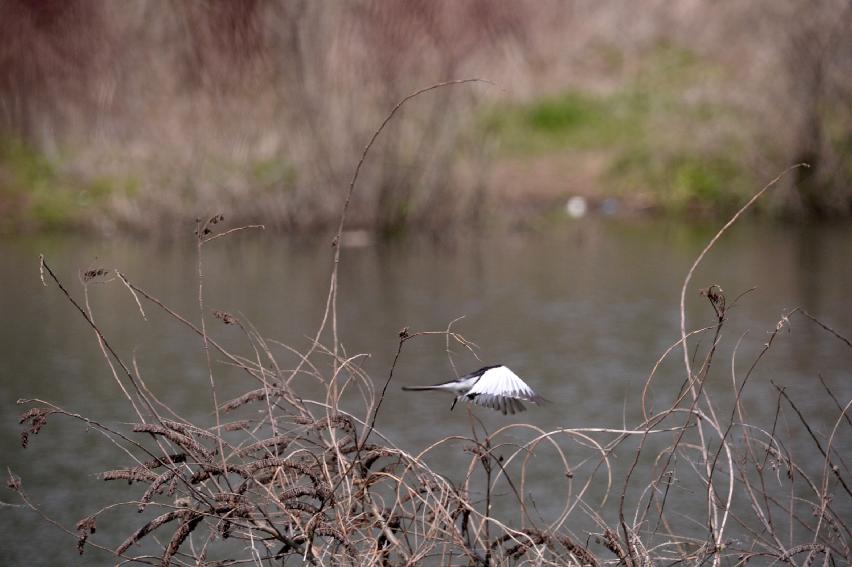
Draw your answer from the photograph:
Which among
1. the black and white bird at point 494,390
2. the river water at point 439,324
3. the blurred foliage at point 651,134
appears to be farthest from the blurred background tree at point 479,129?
the black and white bird at point 494,390

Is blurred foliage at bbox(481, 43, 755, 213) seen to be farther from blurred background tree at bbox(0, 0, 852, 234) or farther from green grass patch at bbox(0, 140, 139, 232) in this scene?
green grass patch at bbox(0, 140, 139, 232)

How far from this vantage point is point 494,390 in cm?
348

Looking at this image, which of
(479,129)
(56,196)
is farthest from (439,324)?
(56,196)

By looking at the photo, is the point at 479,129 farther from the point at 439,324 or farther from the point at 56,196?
the point at 439,324

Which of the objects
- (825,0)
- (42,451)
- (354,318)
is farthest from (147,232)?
(42,451)

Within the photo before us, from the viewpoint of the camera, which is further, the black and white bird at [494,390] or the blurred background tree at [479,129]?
the blurred background tree at [479,129]

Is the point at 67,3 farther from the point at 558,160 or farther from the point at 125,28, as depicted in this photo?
the point at 558,160

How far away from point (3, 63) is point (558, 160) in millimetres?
17316

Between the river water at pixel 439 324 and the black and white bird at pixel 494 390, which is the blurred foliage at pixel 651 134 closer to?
the river water at pixel 439 324

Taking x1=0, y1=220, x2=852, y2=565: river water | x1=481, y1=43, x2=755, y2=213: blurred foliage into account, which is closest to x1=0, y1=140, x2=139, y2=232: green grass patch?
x1=0, y1=220, x2=852, y2=565: river water

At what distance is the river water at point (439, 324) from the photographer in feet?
22.0

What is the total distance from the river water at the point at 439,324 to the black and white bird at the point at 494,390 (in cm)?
192

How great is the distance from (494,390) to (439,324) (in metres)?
6.73

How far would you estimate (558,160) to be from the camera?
61.7 feet
